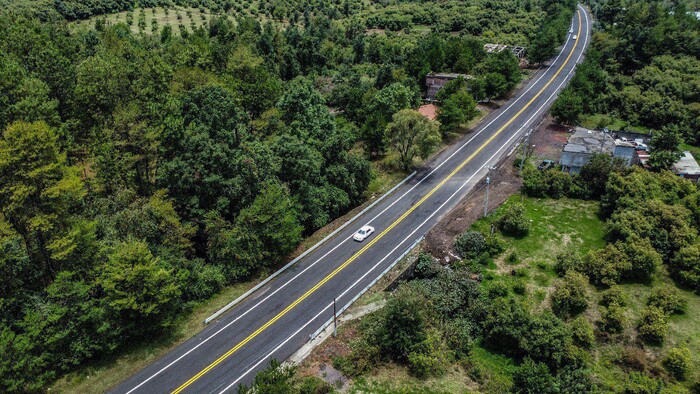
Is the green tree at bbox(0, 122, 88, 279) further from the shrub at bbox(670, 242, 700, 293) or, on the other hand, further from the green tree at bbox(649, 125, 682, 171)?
the green tree at bbox(649, 125, 682, 171)

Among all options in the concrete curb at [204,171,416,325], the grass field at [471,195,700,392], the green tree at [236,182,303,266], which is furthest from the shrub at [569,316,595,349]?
the green tree at [236,182,303,266]

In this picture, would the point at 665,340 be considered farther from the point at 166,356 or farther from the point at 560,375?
the point at 166,356

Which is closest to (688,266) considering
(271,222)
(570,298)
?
(570,298)

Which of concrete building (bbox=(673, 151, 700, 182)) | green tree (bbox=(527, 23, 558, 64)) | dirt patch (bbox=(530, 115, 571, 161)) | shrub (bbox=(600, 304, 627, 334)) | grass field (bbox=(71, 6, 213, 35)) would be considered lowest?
shrub (bbox=(600, 304, 627, 334))

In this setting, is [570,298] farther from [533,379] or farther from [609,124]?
[609,124]

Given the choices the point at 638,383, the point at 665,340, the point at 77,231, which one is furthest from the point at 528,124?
the point at 77,231
